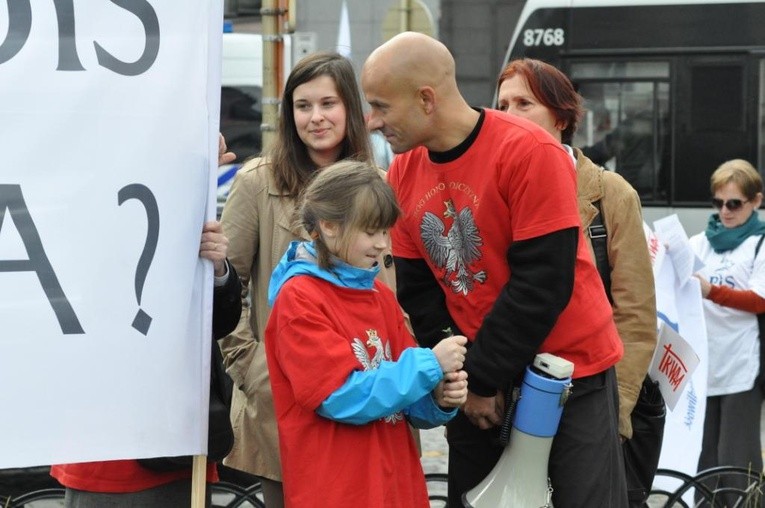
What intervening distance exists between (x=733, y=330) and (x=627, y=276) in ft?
7.15

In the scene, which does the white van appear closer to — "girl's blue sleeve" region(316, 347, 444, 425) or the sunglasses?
the sunglasses

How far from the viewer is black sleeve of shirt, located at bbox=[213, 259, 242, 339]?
321 cm

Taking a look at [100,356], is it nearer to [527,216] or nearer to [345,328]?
[345,328]

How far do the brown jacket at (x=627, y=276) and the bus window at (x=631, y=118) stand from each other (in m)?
7.44

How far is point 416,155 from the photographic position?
331 cm

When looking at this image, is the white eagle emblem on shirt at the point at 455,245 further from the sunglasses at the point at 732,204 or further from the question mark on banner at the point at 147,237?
the sunglasses at the point at 732,204

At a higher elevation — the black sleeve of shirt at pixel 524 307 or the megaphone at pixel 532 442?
the black sleeve of shirt at pixel 524 307

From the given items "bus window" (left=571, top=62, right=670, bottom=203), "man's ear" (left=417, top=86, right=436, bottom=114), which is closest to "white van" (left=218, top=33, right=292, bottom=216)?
"bus window" (left=571, top=62, right=670, bottom=203)

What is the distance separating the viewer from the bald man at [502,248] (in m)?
3.02

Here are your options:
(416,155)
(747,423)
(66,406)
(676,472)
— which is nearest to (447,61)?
(416,155)

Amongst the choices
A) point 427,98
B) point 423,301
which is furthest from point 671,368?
point 427,98

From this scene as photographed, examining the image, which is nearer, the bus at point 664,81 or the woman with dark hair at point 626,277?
the woman with dark hair at point 626,277

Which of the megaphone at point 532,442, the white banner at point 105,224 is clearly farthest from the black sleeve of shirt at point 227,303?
the megaphone at point 532,442

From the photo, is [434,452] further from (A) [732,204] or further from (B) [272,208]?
(B) [272,208]
